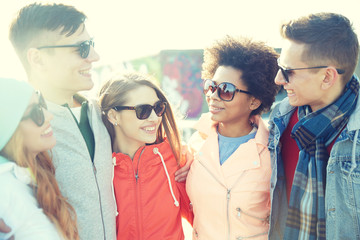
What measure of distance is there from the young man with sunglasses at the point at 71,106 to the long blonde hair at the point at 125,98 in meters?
0.16

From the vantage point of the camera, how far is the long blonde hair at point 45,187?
4.85 ft

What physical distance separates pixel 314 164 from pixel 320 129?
236 millimetres

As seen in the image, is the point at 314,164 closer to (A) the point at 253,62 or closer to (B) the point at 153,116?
(A) the point at 253,62

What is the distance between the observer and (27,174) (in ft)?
4.94

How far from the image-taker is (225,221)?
216cm

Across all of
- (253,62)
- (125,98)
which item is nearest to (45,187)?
(125,98)

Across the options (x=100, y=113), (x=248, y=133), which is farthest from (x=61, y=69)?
(x=248, y=133)

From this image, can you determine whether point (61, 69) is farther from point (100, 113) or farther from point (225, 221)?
point (225, 221)

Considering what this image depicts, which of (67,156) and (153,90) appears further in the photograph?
(153,90)

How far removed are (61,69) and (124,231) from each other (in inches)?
49.6

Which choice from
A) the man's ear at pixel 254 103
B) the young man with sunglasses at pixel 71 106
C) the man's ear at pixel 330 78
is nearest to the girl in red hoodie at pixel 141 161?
the young man with sunglasses at pixel 71 106

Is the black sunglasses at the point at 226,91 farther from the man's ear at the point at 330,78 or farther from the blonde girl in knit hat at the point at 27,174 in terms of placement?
the blonde girl in knit hat at the point at 27,174

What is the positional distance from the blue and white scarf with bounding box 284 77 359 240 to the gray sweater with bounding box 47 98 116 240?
1268 mm

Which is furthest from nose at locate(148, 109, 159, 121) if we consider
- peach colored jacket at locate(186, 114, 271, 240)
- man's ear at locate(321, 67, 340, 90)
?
man's ear at locate(321, 67, 340, 90)
